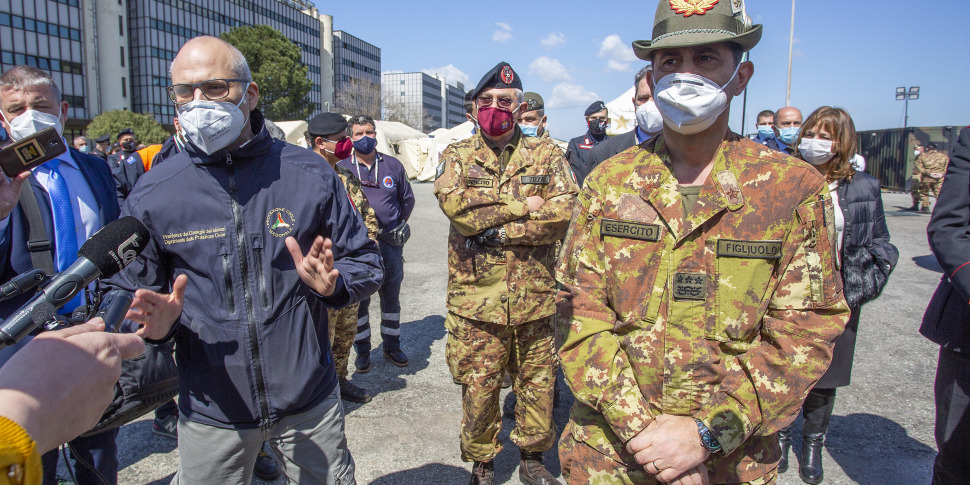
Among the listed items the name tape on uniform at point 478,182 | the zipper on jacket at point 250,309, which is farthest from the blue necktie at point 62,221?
the name tape on uniform at point 478,182

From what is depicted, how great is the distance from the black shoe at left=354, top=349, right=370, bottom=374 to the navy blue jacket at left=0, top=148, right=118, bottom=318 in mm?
2687

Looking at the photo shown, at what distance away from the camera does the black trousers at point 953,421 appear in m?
2.42

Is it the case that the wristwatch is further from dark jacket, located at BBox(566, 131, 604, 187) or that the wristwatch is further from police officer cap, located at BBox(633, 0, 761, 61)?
dark jacket, located at BBox(566, 131, 604, 187)

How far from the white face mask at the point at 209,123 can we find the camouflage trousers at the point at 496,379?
188 centimetres

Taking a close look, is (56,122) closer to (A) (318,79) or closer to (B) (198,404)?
(B) (198,404)

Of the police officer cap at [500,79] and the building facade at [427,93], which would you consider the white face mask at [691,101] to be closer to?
the police officer cap at [500,79]

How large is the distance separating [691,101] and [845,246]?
7.57 ft

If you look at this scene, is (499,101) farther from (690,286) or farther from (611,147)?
(690,286)


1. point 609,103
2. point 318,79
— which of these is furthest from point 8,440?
point 318,79

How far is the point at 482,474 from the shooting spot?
11.3ft

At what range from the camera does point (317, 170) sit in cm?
239

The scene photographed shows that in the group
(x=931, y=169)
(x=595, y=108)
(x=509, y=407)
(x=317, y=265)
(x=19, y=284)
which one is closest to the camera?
(x=19, y=284)

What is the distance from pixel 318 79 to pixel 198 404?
292 feet

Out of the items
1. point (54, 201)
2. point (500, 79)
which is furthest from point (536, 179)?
point (54, 201)
